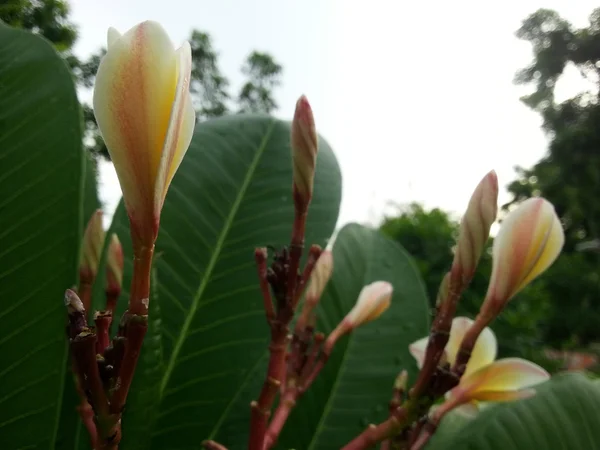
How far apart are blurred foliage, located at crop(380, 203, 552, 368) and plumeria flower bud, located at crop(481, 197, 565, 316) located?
68.9 inches

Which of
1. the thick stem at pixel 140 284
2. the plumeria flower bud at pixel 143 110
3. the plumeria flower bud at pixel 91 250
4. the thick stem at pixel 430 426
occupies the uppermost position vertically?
the plumeria flower bud at pixel 143 110

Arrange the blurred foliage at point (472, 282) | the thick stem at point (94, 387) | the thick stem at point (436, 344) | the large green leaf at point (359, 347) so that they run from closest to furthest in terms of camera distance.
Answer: the thick stem at point (94, 387), the thick stem at point (436, 344), the large green leaf at point (359, 347), the blurred foliage at point (472, 282)

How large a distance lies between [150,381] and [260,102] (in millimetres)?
7825

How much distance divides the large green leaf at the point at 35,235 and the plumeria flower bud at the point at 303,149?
13 centimetres

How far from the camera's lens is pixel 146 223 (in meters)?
0.21

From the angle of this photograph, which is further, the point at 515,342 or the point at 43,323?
the point at 515,342

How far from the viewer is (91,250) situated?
1.08ft

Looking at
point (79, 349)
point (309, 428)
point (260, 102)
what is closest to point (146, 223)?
point (79, 349)

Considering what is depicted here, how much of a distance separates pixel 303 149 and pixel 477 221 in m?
0.09

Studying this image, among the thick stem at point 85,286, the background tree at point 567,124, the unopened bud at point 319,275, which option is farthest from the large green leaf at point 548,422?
the background tree at point 567,124

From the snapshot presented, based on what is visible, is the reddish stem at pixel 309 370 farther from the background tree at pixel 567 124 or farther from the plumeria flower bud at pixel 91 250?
the background tree at pixel 567 124

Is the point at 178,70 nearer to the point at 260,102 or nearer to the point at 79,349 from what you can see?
the point at 79,349

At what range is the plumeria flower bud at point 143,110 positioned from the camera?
0.20 metres

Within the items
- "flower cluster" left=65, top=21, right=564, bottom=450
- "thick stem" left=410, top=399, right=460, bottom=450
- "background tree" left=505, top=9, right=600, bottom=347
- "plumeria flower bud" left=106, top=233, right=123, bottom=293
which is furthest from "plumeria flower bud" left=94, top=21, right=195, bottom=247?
"background tree" left=505, top=9, right=600, bottom=347
